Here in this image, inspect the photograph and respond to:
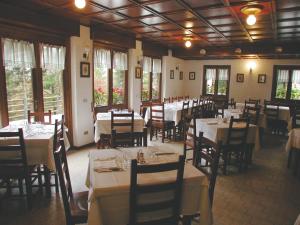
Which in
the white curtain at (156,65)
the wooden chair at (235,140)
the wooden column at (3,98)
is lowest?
the wooden chair at (235,140)

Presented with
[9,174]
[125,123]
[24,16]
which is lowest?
[9,174]

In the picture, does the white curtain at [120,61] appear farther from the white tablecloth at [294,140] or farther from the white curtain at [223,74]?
the white curtain at [223,74]

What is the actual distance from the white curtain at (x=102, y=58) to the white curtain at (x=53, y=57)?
99 cm

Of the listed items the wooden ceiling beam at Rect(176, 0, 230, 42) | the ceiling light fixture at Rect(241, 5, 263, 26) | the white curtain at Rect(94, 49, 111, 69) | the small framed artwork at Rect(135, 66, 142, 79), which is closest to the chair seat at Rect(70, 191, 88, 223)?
the wooden ceiling beam at Rect(176, 0, 230, 42)

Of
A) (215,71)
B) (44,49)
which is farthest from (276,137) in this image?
(44,49)

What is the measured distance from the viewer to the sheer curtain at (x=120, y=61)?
6.62 meters

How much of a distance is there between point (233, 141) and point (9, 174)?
140 inches

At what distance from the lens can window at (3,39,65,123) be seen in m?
4.17

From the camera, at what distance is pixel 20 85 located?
4.41 meters

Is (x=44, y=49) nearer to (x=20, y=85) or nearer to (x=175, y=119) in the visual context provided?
(x=20, y=85)

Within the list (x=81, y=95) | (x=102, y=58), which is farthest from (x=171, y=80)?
(x=81, y=95)

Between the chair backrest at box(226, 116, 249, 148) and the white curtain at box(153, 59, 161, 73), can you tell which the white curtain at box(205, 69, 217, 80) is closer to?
the white curtain at box(153, 59, 161, 73)

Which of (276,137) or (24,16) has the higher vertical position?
(24,16)

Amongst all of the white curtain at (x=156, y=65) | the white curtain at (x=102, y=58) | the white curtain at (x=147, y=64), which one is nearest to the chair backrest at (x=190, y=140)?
the white curtain at (x=102, y=58)
